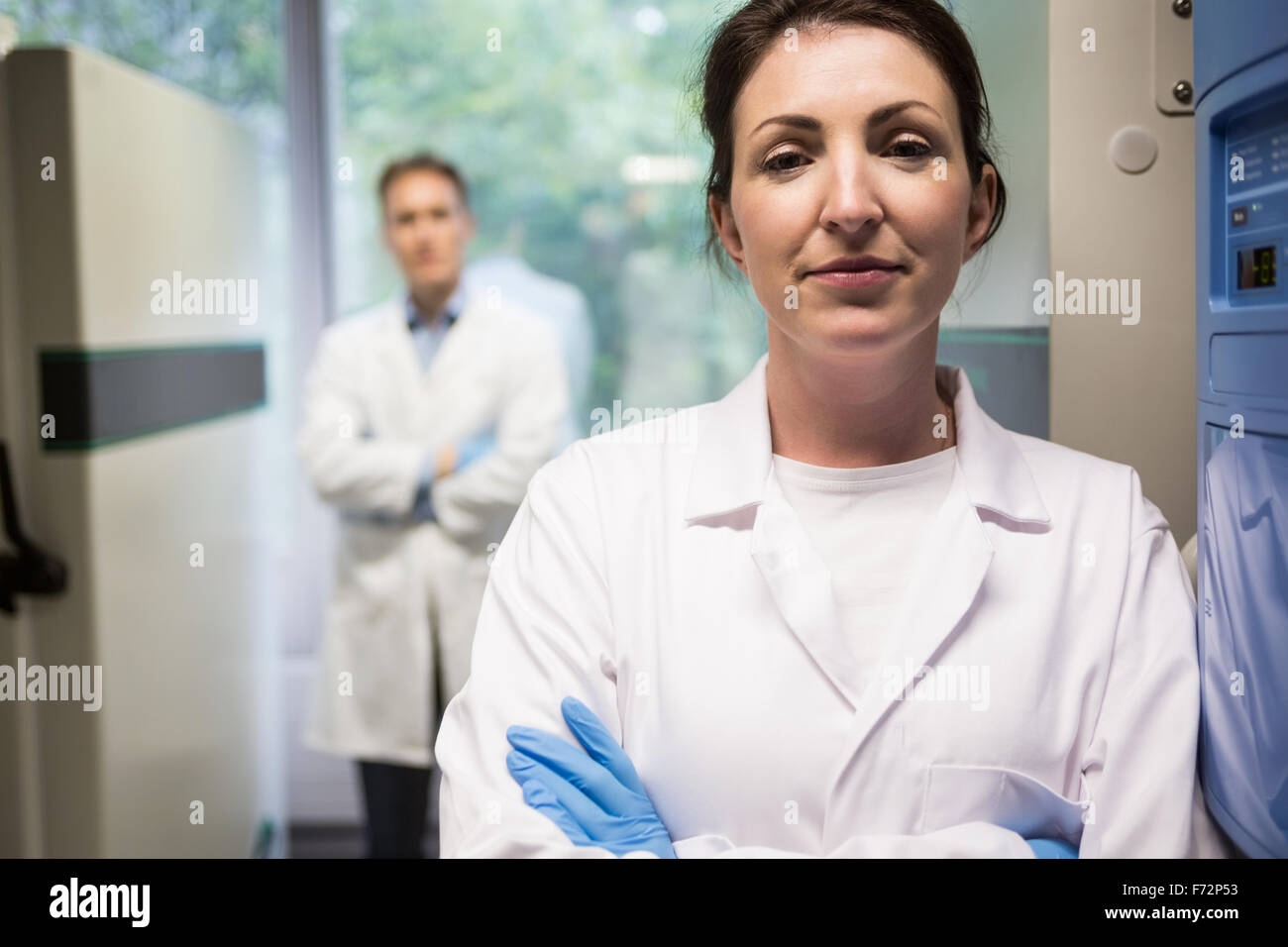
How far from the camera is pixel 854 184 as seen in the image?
0.72m

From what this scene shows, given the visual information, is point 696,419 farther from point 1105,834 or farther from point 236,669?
point 236,669

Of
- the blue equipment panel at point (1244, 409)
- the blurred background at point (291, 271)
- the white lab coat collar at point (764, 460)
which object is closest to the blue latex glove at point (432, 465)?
the blurred background at point (291, 271)

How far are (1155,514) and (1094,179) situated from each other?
266mm

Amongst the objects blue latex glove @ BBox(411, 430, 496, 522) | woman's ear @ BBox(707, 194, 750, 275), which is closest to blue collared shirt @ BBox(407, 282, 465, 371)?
blue latex glove @ BBox(411, 430, 496, 522)

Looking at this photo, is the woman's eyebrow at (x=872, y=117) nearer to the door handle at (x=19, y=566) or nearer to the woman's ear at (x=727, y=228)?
the woman's ear at (x=727, y=228)

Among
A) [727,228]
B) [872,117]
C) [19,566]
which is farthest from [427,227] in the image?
[872,117]

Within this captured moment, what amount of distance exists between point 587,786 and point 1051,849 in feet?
1.08

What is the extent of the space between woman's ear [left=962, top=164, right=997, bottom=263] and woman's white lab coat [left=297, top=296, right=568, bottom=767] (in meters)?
1.05

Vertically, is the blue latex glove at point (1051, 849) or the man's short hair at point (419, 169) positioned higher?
the man's short hair at point (419, 169)

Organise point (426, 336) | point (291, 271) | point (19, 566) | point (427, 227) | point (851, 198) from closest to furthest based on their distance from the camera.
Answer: point (851, 198) < point (19, 566) < point (426, 336) < point (427, 227) < point (291, 271)

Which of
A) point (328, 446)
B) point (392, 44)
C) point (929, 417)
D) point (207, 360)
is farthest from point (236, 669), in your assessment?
point (929, 417)

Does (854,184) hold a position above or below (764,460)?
above

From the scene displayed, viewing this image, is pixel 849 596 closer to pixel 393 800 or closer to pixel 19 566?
pixel 19 566

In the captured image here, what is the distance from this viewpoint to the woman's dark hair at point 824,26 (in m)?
0.76
